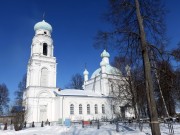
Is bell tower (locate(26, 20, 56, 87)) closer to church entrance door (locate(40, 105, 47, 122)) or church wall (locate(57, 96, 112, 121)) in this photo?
church entrance door (locate(40, 105, 47, 122))

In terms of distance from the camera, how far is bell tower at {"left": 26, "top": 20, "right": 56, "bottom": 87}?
44109 mm

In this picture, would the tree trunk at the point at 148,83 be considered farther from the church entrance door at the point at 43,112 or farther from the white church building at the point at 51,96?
the church entrance door at the point at 43,112

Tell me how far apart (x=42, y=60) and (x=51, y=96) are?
8.61 metres

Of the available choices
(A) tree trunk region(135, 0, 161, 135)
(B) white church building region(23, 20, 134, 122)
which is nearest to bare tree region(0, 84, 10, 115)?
(B) white church building region(23, 20, 134, 122)

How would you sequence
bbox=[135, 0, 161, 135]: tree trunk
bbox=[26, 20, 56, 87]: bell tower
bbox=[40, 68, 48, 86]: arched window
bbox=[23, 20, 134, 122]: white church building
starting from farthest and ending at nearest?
bbox=[40, 68, 48, 86]: arched window
bbox=[26, 20, 56, 87]: bell tower
bbox=[23, 20, 134, 122]: white church building
bbox=[135, 0, 161, 135]: tree trunk

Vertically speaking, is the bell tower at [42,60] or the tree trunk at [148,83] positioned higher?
the bell tower at [42,60]

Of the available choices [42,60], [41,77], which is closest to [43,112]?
[41,77]

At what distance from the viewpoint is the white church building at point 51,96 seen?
42094 millimetres

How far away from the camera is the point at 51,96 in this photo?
44.1 m

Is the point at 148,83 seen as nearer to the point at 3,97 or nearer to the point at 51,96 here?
the point at 51,96

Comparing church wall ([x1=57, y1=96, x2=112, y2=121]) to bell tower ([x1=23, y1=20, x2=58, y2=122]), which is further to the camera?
church wall ([x1=57, y1=96, x2=112, y2=121])

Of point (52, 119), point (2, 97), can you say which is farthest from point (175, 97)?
point (2, 97)

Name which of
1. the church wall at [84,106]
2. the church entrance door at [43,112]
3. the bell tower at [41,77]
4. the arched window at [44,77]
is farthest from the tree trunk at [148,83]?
the arched window at [44,77]

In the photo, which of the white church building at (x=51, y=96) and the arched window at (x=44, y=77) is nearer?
the white church building at (x=51, y=96)
